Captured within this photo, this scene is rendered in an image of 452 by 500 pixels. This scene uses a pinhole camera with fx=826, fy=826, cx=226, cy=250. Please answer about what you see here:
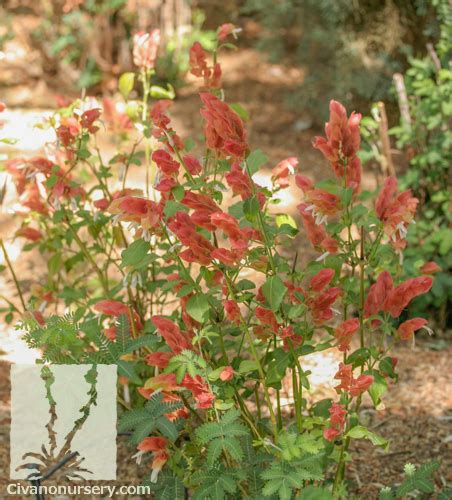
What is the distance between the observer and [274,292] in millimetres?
1900

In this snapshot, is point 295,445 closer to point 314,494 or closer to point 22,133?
point 314,494

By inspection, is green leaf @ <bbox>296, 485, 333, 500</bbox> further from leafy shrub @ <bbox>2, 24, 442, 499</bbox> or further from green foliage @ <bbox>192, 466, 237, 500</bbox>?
green foliage @ <bbox>192, 466, 237, 500</bbox>

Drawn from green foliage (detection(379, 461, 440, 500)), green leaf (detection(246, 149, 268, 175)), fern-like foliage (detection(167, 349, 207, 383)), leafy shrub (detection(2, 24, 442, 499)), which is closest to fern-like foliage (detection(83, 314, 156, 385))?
leafy shrub (detection(2, 24, 442, 499))

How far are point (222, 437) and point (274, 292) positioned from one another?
0.36 meters

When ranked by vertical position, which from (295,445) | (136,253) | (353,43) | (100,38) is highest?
(100,38)

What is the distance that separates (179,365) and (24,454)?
999 millimetres

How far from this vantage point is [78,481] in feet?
8.54

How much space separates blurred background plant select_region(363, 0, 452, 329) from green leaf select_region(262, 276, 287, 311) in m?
1.64

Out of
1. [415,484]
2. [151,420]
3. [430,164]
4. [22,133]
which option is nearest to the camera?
[151,420]

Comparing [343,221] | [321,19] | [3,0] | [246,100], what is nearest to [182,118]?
[246,100]

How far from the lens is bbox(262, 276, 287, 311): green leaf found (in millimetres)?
1891

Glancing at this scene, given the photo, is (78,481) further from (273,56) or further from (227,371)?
(273,56)

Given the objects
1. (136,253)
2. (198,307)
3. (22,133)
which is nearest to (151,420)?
(198,307)

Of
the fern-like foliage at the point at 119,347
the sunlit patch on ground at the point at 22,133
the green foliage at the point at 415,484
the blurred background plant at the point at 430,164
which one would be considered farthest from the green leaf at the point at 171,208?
the sunlit patch on ground at the point at 22,133
